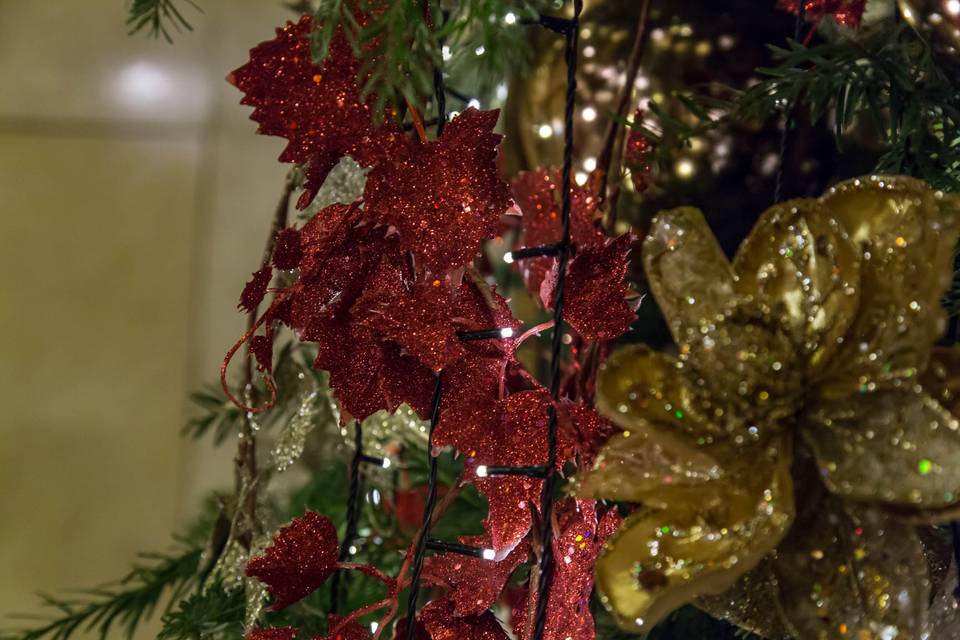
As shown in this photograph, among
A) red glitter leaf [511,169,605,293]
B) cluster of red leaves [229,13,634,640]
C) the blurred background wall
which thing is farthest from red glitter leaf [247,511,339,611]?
the blurred background wall

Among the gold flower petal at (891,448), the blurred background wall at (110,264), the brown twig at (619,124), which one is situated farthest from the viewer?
the blurred background wall at (110,264)

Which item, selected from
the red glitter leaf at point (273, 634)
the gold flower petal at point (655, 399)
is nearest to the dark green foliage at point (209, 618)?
the red glitter leaf at point (273, 634)

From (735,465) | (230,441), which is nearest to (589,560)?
(735,465)

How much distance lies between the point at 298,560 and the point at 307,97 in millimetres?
118

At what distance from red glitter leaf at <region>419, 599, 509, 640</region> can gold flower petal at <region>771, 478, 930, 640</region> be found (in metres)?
0.08

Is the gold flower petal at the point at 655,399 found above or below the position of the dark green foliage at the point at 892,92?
below

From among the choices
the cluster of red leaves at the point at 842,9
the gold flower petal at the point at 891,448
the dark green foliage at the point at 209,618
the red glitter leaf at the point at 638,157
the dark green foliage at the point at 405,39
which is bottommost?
the dark green foliage at the point at 209,618

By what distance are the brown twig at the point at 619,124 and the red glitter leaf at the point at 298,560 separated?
0.42 feet

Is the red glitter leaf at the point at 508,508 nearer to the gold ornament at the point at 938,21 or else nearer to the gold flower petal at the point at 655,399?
the gold flower petal at the point at 655,399

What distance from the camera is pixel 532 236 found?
0.93 feet

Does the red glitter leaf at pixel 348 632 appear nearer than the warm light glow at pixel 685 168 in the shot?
Yes

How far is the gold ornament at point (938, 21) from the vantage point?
0.22 metres

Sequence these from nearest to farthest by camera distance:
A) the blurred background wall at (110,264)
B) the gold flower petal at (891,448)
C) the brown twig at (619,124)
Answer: the gold flower petal at (891,448) → the brown twig at (619,124) → the blurred background wall at (110,264)

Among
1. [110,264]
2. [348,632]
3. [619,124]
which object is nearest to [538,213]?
[619,124]
